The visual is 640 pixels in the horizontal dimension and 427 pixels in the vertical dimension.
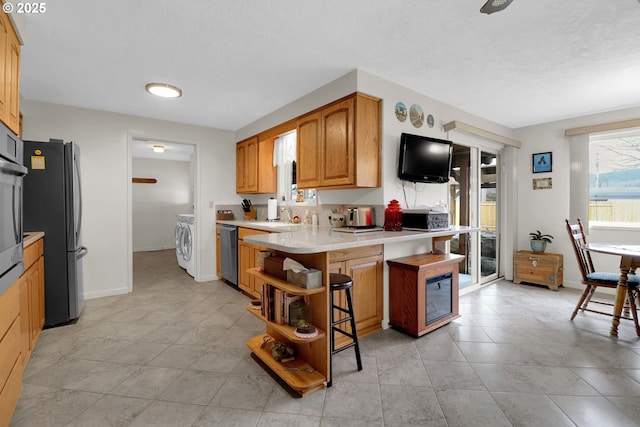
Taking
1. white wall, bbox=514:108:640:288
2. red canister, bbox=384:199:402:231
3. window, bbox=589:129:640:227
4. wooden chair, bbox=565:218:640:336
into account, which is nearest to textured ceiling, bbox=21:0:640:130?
window, bbox=589:129:640:227

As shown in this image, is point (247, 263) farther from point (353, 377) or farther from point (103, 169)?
point (103, 169)

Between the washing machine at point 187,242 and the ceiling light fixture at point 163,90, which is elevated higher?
the ceiling light fixture at point 163,90

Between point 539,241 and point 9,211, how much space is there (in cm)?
547

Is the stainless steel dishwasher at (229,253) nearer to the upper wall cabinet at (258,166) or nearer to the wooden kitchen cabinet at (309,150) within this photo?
the upper wall cabinet at (258,166)

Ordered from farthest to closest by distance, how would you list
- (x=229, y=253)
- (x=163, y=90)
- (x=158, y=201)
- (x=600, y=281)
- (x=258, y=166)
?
(x=158, y=201) → (x=258, y=166) → (x=229, y=253) → (x=163, y=90) → (x=600, y=281)

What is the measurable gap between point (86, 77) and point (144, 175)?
5035mm

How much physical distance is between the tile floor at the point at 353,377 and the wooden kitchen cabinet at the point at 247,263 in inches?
21.3

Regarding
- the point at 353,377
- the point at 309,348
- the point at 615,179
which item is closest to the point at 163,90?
the point at 309,348

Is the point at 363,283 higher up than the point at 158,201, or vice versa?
the point at 158,201

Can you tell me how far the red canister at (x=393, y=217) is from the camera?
8.51 ft

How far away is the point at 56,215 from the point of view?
2.64 meters

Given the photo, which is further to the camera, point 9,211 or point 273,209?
point 273,209

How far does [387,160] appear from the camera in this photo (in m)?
2.75

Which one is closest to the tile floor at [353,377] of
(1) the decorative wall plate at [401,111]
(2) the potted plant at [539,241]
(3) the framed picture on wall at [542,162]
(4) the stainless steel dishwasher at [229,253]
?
(4) the stainless steel dishwasher at [229,253]
